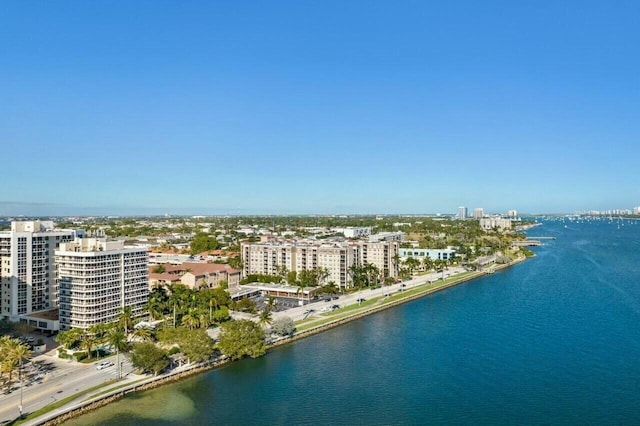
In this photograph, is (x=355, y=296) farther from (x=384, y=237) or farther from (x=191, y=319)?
(x=384, y=237)

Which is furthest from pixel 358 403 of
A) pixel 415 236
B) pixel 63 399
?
pixel 415 236

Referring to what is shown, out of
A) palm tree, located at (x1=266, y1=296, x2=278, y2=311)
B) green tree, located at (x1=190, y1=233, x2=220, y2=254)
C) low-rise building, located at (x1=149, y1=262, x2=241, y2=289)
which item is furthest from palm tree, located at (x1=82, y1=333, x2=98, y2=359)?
green tree, located at (x1=190, y1=233, x2=220, y2=254)

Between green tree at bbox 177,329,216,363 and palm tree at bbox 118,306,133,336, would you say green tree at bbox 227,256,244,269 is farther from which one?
green tree at bbox 177,329,216,363

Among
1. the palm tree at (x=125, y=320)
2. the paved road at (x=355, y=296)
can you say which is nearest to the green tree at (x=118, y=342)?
the palm tree at (x=125, y=320)

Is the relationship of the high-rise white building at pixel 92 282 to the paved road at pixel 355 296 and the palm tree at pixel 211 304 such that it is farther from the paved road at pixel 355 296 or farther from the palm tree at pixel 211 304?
the paved road at pixel 355 296

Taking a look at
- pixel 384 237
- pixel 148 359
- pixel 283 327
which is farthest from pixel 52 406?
pixel 384 237
